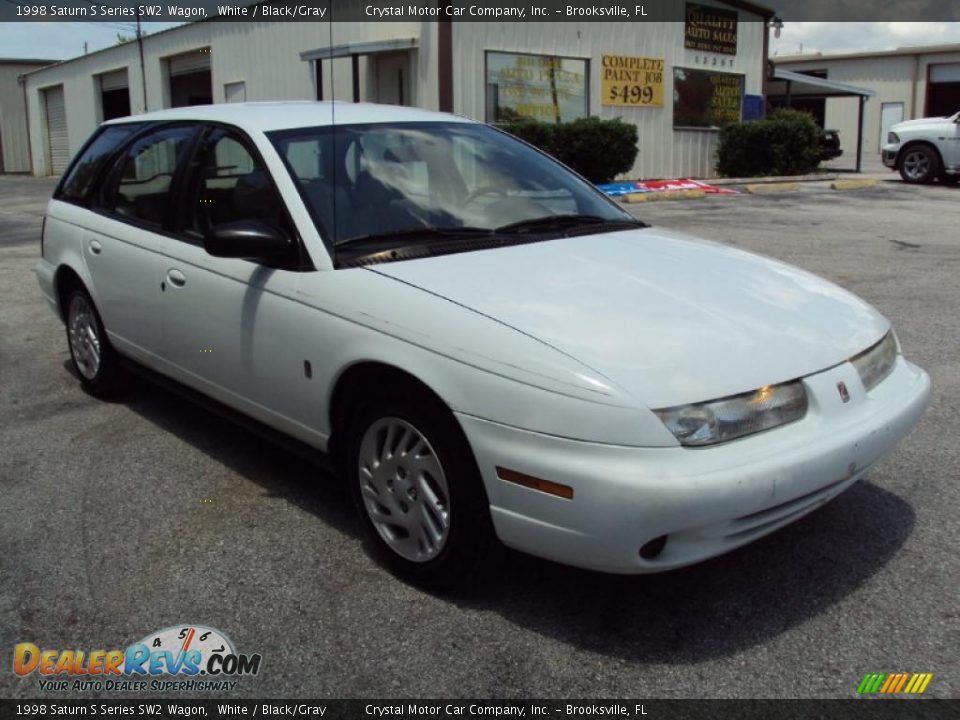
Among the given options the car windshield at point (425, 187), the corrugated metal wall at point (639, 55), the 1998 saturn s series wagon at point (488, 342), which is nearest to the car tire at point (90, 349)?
the 1998 saturn s series wagon at point (488, 342)

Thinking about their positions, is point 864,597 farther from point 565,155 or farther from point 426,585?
point 565,155

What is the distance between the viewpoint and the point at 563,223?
3.90 metres

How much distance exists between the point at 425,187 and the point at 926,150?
1817 centimetres

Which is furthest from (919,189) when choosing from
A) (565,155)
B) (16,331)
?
(16,331)

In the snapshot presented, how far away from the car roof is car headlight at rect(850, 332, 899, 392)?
214cm

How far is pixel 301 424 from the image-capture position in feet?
11.6

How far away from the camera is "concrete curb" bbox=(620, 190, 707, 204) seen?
16172 millimetres

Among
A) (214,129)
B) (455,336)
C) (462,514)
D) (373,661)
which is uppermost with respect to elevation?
(214,129)

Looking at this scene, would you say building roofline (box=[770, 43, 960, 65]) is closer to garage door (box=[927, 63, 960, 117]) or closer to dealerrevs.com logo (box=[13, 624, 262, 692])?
garage door (box=[927, 63, 960, 117])

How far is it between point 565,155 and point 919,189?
6917 mm

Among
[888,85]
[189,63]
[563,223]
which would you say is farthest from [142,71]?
[888,85]

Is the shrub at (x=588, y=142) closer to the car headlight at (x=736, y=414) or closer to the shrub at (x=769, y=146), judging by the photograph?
the shrub at (x=769, y=146)

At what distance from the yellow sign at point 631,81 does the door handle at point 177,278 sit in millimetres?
16507

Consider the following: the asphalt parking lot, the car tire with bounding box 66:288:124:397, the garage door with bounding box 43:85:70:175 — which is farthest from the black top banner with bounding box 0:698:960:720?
the garage door with bounding box 43:85:70:175
